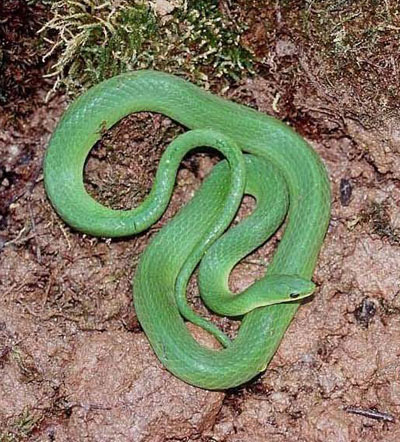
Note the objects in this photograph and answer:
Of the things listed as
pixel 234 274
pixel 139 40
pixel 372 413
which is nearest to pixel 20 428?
pixel 234 274

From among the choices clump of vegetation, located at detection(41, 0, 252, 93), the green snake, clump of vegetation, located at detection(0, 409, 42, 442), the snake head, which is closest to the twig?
the green snake

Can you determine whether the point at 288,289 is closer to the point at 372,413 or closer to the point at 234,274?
the point at 234,274

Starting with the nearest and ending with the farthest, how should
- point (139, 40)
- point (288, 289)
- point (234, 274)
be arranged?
point (288, 289)
point (139, 40)
point (234, 274)

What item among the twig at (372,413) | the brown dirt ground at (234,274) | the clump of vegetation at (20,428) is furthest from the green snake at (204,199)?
the clump of vegetation at (20,428)

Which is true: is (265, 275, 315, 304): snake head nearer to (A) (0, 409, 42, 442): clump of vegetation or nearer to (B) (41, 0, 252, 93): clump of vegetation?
(B) (41, 0, 252, 93): clump of vegetation

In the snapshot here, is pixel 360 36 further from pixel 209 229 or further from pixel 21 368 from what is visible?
pixel 21 368

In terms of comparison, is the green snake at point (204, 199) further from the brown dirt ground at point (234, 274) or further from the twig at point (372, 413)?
the twig at point (372, 413)
